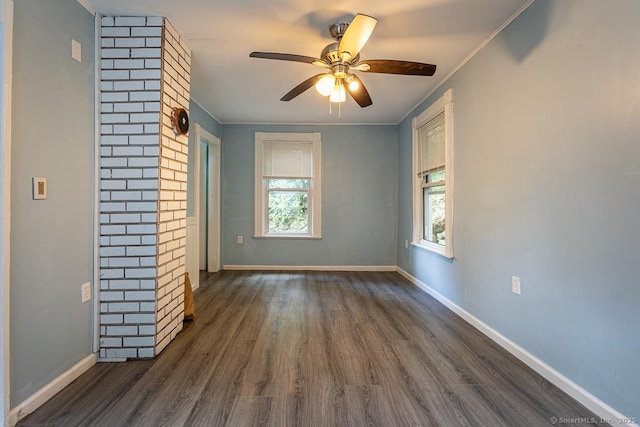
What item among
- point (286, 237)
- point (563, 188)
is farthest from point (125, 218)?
point (286, 237)

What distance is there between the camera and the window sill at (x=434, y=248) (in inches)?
127

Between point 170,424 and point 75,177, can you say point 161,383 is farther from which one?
point 75,177

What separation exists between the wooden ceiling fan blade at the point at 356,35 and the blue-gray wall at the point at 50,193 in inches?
66.1

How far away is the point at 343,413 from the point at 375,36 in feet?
8.46

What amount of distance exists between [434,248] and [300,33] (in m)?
2.64

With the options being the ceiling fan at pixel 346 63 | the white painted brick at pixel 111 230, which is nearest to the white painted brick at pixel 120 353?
the white painted brick at pixel 111 230

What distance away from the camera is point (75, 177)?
6.29 feet

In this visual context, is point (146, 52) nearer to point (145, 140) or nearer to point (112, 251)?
point (145, 140)

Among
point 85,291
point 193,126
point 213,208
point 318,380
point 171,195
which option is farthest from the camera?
point 213,208

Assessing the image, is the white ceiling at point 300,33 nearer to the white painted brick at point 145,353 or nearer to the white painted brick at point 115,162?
the white painted brick at point 115,162

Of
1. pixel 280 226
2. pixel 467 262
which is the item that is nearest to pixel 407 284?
pixel 467 262

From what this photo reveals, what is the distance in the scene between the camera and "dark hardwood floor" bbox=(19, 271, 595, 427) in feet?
5.15

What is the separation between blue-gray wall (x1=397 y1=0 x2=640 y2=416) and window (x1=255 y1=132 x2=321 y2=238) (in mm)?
2713

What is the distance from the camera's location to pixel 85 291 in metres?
2.01
